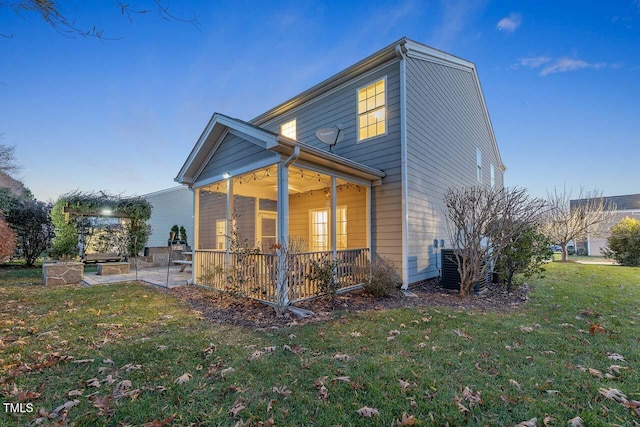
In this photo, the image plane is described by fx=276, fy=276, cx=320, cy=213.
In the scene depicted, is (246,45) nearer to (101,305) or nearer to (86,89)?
(86,89)

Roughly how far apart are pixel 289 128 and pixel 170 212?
43.1 feet

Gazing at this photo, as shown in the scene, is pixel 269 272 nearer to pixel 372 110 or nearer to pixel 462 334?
pixel 462 334

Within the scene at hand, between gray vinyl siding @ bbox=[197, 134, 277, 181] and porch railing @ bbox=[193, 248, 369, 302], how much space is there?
2119 millimetres

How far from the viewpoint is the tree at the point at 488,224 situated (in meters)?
6.25

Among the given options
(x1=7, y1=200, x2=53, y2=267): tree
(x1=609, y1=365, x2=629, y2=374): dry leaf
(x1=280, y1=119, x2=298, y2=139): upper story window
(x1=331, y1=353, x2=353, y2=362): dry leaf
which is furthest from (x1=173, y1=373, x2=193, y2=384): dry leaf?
(x1=7, y1=200, x2=53, y2=267): tree

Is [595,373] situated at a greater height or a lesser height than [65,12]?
lesser

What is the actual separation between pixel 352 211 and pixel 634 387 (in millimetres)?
6609

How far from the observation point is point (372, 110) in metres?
7.91

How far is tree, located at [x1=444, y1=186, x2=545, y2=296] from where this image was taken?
6.25 meters

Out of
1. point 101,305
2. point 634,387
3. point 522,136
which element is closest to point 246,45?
point 101,305

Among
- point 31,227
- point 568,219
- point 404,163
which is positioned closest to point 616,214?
point 568,219

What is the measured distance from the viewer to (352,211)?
8.66 m

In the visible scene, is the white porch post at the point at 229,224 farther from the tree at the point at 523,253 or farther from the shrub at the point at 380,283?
the tree at the point at 523,253

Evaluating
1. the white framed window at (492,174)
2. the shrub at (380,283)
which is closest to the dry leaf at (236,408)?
the shrub at (380,283)
